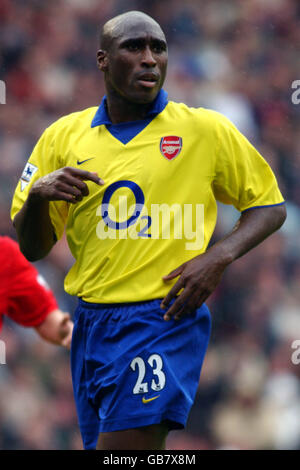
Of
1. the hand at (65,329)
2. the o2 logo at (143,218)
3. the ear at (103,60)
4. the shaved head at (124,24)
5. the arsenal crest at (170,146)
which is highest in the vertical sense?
the shaved head at (124,24)

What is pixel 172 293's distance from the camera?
136 inches

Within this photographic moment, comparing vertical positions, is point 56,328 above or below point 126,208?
below

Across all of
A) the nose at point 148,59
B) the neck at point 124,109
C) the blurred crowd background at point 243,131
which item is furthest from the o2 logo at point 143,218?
the blurred crowd background at point 243,131

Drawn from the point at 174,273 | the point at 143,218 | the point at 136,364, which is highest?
the point at 143,218

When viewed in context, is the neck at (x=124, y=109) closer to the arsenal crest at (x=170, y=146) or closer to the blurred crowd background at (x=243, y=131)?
the arsenal crest at (x=170, y=146)

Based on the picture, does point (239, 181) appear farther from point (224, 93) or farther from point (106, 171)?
point (224, 93)

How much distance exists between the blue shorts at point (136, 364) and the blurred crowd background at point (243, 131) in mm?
3756

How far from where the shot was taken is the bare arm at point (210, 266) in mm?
3406

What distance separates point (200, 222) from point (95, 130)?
2.12 ft

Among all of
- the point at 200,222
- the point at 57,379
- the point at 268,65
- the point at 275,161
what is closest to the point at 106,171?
the point at 200,222

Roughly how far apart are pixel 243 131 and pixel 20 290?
4.07 metres

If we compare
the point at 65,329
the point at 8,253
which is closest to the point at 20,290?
the point at 8,253

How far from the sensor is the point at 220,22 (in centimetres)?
930

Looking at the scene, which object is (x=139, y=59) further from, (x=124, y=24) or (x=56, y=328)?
(x=56, y=328)
